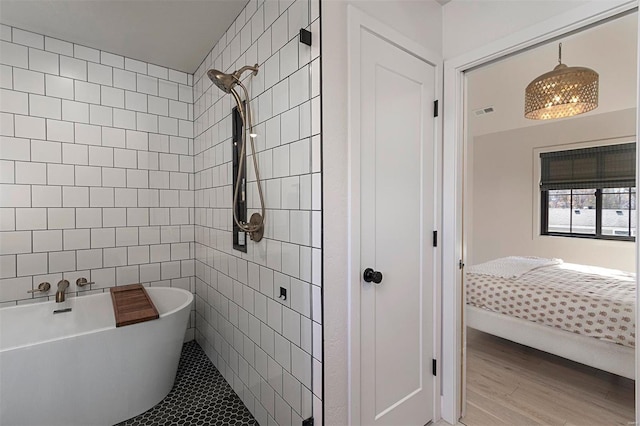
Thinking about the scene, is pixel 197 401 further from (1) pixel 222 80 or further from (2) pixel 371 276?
(1) pixel 222 80

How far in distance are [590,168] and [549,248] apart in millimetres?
1218

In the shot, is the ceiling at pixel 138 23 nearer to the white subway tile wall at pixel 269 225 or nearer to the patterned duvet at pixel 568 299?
the white subway tile wall at pixel 269 225

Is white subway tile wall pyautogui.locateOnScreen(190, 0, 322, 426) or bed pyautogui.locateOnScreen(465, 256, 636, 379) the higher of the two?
white subway tile wall pyautogui.locateOnScreen(190, 0, 322, 426)

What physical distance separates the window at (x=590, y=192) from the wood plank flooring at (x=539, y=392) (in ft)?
7.70

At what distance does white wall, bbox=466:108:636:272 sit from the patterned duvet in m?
1.22

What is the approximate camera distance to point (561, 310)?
241 centimetres

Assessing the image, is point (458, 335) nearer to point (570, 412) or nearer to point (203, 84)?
point (570, 412)

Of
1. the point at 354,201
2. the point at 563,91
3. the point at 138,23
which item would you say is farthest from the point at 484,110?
the point at 138,23

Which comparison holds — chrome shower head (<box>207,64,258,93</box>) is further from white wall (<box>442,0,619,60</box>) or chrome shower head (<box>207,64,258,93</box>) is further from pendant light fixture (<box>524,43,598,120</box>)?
pendant light fixture (<box>524,43,598,120</box>)

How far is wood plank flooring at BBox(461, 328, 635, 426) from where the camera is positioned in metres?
1.98

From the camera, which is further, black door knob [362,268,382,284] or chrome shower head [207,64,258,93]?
black door knob [362,268,382,284]

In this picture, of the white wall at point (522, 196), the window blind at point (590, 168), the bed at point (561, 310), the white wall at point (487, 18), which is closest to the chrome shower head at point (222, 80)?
the white wall at point (487, 18)

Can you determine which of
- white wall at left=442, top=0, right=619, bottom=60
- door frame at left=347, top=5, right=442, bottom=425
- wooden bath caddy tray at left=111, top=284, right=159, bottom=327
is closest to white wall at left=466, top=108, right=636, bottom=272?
white wall at left=442, top=0, right=619, bottom=60

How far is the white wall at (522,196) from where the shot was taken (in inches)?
154
